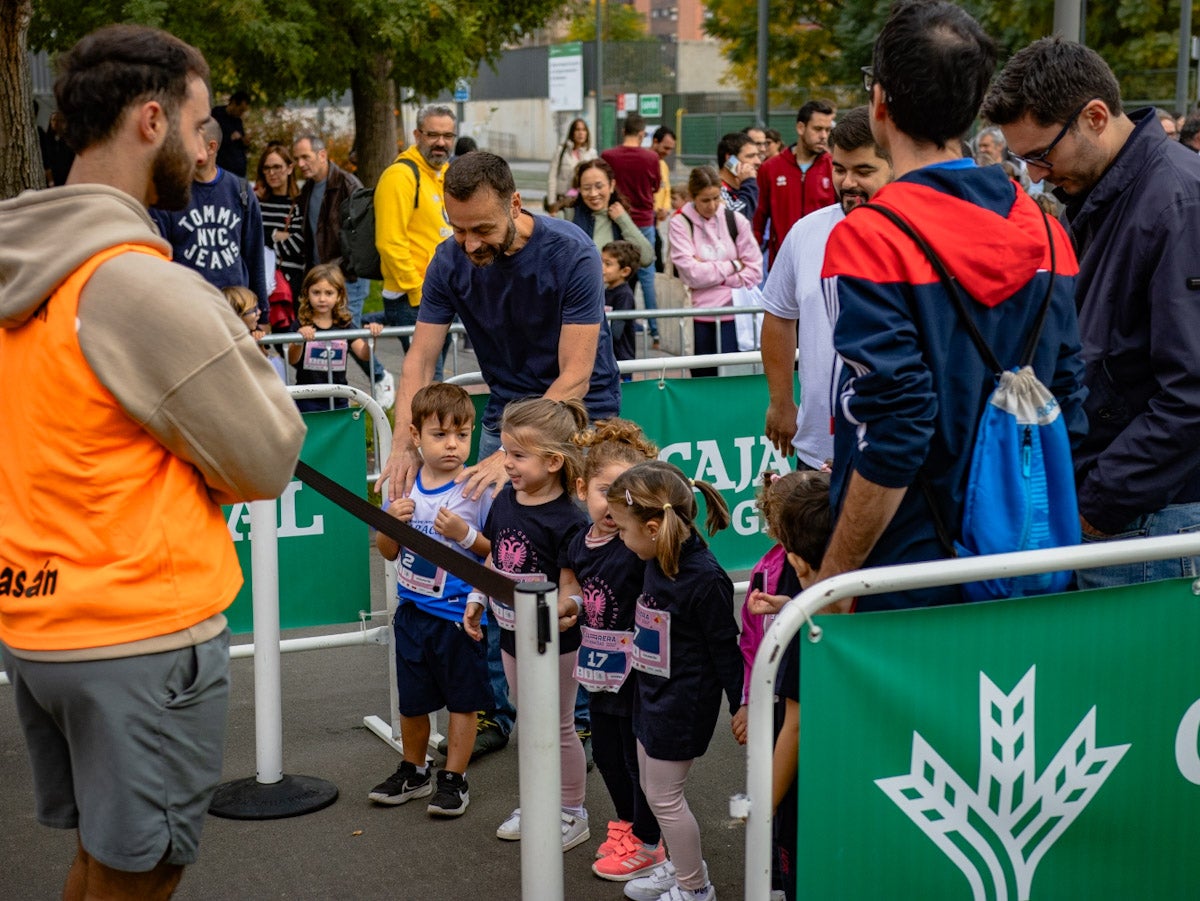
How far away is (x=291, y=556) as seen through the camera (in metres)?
5.35

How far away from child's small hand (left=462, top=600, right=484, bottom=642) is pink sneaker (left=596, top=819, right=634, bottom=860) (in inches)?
28.8

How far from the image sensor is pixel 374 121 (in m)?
18.9

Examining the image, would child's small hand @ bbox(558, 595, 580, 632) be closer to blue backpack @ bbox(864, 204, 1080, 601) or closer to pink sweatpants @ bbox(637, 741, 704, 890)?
pink sweatpants @ bbox(637, 741, 704, 890)

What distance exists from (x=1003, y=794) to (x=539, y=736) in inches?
36.0

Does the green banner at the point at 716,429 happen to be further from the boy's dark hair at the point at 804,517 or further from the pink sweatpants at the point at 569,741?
the boy's dark hair at the point at 804,517

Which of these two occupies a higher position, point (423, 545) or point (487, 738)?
point (423, 545)

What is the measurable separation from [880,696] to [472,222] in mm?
2558

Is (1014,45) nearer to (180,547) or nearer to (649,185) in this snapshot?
(649,185)

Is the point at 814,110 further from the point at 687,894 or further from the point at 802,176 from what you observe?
the point at 687,894

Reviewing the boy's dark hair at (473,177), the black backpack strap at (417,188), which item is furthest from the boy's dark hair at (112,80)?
the black backpack strap at (417,188)

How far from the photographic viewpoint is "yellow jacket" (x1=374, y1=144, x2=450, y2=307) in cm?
979

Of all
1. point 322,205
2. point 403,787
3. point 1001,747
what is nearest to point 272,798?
point 403,787

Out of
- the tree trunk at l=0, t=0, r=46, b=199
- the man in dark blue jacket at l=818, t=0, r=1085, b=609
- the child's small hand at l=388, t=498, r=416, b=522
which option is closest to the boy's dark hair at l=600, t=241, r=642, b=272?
the tree trunk at l=0, t=0, r=46, b=199

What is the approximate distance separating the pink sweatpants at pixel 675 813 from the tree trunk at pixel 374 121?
15.1 meters
